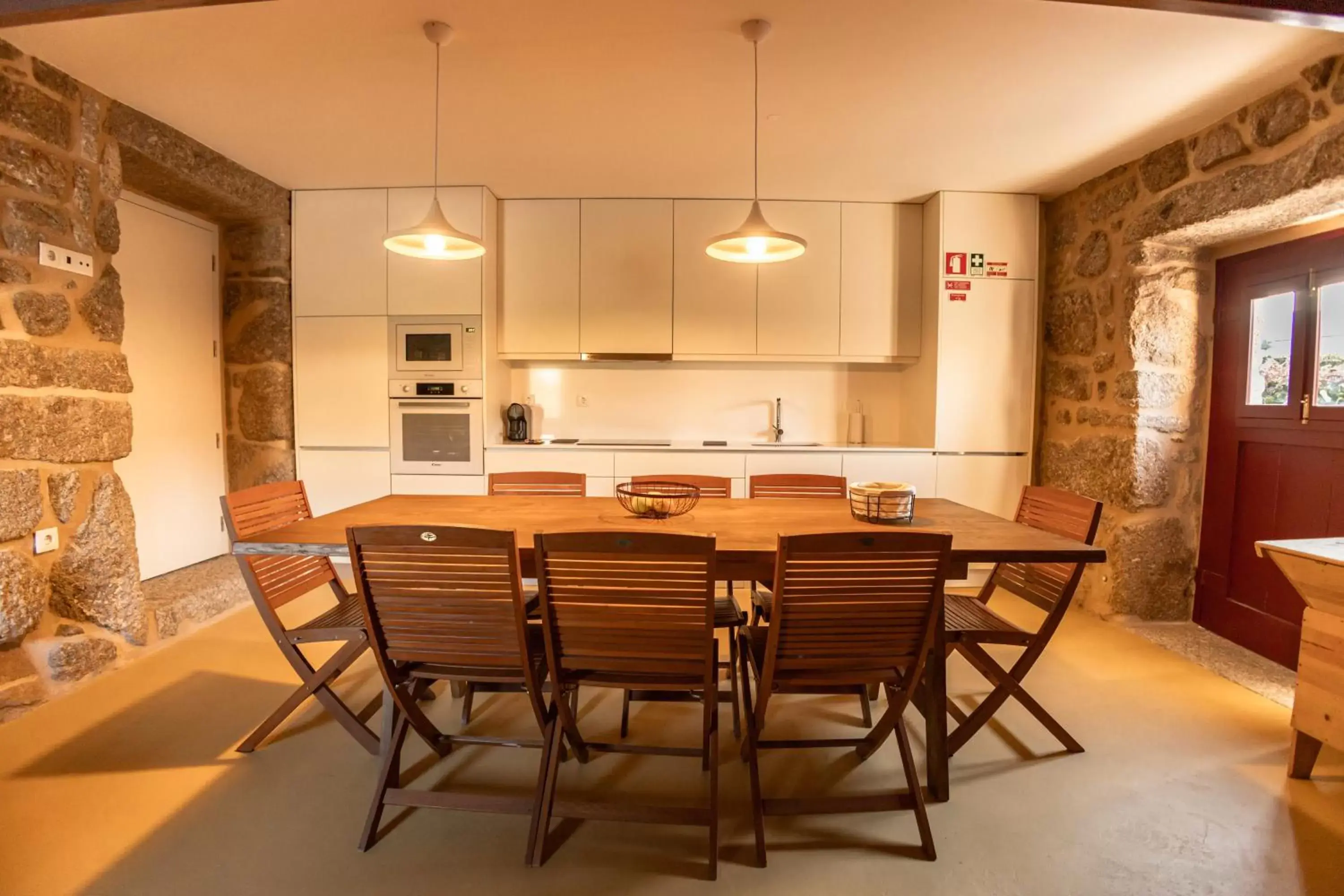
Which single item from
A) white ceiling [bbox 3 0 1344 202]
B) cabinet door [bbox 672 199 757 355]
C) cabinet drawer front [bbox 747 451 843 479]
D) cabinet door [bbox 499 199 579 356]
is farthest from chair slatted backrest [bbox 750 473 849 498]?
cabinet door [bbox 499 199 579 356]

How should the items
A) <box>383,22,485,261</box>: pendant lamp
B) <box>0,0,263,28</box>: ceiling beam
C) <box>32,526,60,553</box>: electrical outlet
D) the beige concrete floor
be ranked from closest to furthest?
the beige concrete floor → <box>0,0,263,28</box>: ceiling beam → <box>383,22,485,261</box>: pendant lamp → <box>32,526,60,553</box>: electrical outlet

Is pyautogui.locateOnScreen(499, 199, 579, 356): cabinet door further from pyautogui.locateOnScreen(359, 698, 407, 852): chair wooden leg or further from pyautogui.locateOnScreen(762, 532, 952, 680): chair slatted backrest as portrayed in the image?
pyautogui.locateOnScreen(762, 532, 952, 680): chair slatted backrest

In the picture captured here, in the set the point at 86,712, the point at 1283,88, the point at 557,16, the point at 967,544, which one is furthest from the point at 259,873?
the point at 1283,88

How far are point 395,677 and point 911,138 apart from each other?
10.7 ft

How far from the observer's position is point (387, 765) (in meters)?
1.64

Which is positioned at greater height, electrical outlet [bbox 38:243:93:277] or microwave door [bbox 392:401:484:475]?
electrical outlet [bbox 38:243:93:277]

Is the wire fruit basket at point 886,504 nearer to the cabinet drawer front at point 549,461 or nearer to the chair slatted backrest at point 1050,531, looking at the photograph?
the chair slatted backrest at point 1050,531

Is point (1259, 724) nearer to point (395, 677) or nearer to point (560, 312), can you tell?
point (395, 677)

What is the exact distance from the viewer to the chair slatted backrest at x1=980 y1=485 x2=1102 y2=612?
6.45 feet

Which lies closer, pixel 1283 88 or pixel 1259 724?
pixel 1259 724

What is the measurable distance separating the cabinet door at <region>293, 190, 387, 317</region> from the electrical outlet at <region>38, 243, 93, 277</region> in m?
1.34

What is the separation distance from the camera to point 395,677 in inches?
63.9

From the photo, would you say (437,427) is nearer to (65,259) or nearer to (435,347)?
(435,347)

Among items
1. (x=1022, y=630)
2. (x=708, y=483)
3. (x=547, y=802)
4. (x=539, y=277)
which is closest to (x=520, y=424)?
(x=539, y=277)
